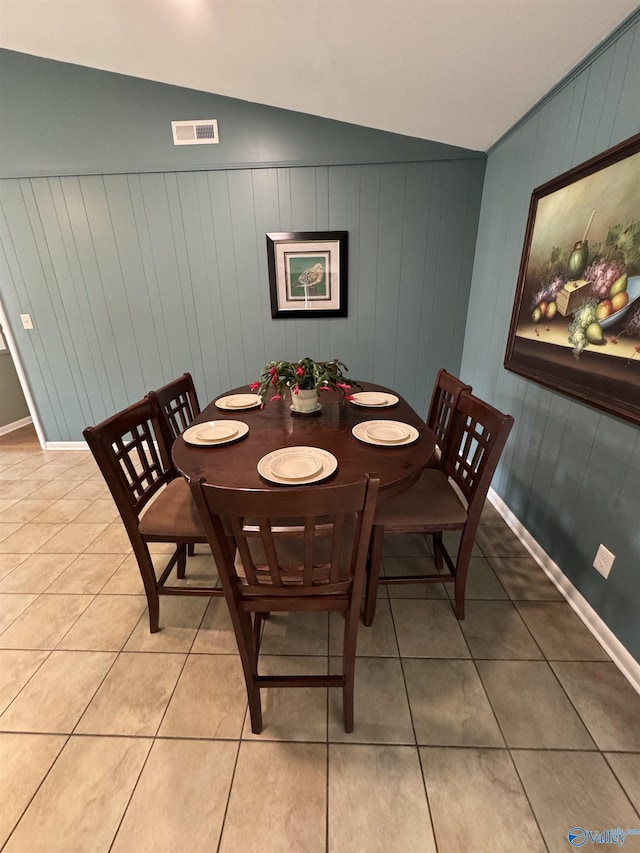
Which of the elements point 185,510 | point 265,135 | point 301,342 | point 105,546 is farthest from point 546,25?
point 105,546

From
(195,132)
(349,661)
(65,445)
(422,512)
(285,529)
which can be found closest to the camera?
(285,529)

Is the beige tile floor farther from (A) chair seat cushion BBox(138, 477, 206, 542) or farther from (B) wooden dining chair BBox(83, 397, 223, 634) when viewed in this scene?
(A) chair seat cushion BBox(138, 477, 206, 542)

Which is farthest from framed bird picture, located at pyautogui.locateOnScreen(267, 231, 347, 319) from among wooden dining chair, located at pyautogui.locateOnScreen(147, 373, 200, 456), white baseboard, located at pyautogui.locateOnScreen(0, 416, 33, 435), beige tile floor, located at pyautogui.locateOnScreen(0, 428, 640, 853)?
white baseboard, located at pyautogui.locateOnScreen(0, 416, 33, 435)

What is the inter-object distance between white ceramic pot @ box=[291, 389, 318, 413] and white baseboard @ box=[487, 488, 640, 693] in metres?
1.42

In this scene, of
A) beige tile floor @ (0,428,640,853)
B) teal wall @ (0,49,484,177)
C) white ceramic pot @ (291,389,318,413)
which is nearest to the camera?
beige tile floor @ (0,428,640,853)

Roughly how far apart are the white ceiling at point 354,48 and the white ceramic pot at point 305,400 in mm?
1624

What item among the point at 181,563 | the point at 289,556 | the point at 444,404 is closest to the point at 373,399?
the point at 444,404

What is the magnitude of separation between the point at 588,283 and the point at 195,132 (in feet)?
8.63

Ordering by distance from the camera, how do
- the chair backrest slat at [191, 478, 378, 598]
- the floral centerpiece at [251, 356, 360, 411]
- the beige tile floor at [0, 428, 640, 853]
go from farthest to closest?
the floral centerpiece at [251, 356, 360, 411], the beige tile floor at [0, 428, 640, 853], the chair backrest slat at [191, 478, 378, 598]

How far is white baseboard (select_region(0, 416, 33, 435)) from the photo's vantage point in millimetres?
3727

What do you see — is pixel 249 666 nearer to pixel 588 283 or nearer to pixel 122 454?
pixel 122 454

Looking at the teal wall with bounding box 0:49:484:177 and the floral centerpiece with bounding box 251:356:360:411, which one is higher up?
the teal wall with bounding box 0:49:484:177

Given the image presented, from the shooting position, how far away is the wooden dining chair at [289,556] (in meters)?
0.79

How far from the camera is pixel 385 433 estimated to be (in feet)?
4.71
